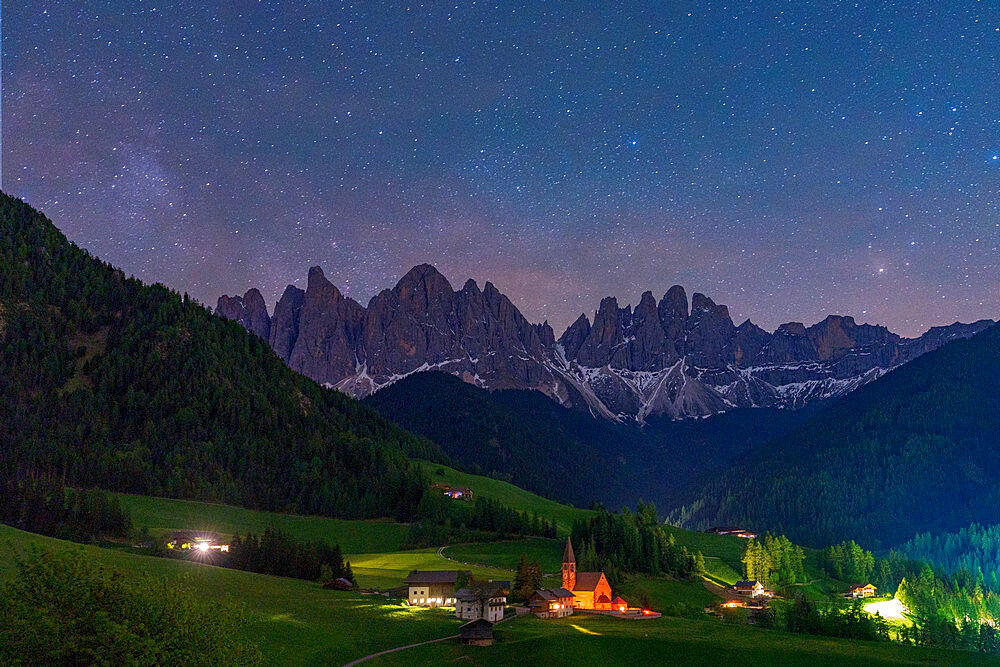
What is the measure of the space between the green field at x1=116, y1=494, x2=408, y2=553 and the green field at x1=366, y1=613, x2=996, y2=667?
103444 mm

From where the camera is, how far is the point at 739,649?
7594cm

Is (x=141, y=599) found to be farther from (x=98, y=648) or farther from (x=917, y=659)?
(x=917, y=659)

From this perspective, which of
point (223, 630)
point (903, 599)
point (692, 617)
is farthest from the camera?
point (903, 599)

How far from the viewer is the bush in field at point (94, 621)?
37250 mm

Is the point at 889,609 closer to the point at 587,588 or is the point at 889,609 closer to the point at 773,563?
the point at 773,563

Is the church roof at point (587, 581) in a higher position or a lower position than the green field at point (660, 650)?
higher

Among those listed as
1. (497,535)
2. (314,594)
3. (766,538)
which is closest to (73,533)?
(314,594)

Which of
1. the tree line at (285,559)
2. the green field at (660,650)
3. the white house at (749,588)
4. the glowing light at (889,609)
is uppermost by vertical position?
the tree line at (285,559)

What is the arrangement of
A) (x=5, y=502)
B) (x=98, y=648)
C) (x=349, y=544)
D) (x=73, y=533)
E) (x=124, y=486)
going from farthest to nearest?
(x=124, y=486)
(x=349, y=544)
(x=5, y=502)
(x=73, y=533)
(x=98, y=648)

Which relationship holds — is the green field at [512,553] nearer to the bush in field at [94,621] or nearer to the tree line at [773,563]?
the tree line at [773,563]

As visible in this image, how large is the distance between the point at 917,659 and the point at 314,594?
6812 cm

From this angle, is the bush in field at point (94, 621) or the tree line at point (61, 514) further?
the tree line at point (61, 514)

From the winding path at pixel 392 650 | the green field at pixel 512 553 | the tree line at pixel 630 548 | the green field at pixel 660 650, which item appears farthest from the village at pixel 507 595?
the green field at pixel 512 553

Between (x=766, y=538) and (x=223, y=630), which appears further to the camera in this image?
(x=766, y=538)
